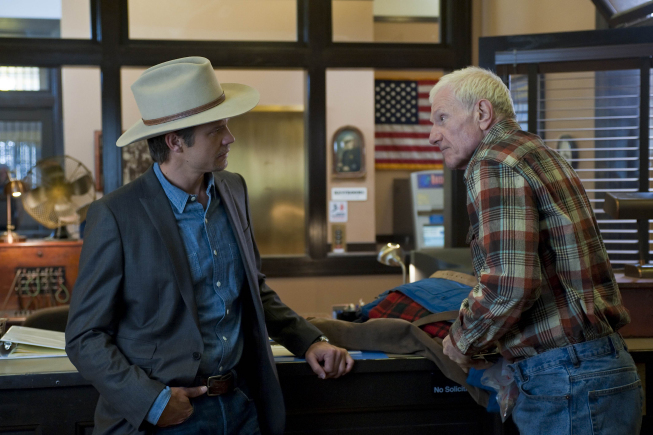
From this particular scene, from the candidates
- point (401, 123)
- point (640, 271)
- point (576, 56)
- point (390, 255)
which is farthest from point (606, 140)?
point (401, 123)

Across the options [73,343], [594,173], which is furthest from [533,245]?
[594,173]

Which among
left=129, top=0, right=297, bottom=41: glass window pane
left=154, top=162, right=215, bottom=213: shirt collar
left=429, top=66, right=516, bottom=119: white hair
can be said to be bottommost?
left=154, top=162, right=215, bottom=213: shirt collar

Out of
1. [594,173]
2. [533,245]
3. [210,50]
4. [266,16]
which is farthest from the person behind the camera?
[266,16]

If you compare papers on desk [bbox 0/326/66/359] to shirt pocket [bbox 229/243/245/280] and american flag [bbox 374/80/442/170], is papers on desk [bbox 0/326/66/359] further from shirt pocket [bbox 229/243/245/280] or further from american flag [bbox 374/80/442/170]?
american flag [bbox 374/80/442/170]

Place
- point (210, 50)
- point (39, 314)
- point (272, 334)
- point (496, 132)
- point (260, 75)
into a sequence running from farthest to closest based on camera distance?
point (260, 75), point (210, 50), point (39, 314), point (272, 334), point (496, 132)

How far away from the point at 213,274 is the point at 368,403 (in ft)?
2.30

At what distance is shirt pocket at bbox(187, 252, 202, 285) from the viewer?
163 centimetres

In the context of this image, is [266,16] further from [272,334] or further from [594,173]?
[272,334]

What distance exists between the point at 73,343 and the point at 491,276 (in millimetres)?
1007

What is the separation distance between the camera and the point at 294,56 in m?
4.66

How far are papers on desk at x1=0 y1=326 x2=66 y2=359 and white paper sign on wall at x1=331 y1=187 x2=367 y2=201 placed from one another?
5.60 m

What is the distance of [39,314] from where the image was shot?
2938 millimetres

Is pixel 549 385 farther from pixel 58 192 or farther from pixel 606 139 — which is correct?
pixel 58 192

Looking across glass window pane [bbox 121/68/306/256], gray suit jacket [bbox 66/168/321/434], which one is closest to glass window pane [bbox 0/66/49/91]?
glass window pane [bbox 121/68/306/256]
